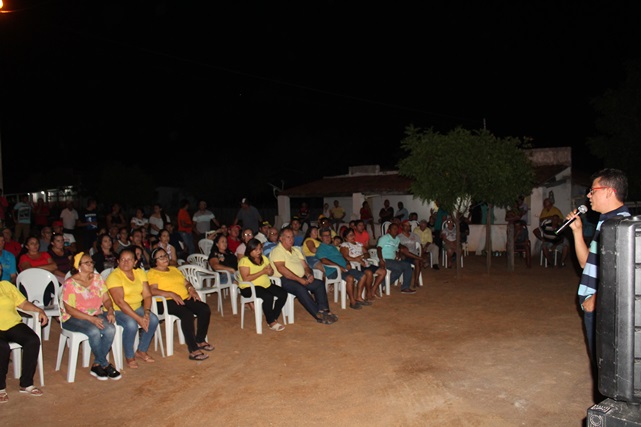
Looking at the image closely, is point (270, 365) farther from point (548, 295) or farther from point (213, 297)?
point (548, 295)

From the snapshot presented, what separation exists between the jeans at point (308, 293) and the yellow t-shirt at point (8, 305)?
347 cm

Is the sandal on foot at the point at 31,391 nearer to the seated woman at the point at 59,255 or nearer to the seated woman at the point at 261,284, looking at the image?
the seated woman at the point at 261,284

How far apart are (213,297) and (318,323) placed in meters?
3.01

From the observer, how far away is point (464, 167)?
10.6 metres

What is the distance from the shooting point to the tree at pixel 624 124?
69.1ft

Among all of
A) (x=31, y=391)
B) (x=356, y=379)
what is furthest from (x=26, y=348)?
(x=356, y=379)

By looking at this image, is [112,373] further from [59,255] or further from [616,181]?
[616,181]

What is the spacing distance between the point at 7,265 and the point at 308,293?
13.5ft

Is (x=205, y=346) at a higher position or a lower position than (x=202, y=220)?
lower

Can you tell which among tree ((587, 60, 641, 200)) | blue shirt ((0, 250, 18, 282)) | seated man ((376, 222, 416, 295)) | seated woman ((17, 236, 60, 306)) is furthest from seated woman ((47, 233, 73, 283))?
tree ((587, 60, 641, 200))

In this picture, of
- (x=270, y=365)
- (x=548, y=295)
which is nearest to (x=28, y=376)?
(x=270, y=365)

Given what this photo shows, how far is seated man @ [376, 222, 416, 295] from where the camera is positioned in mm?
9695

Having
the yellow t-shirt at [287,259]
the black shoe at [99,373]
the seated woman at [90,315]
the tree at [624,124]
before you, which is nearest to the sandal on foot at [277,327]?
the yellow t-shirt at [287,259]

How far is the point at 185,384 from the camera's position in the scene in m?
5.17
